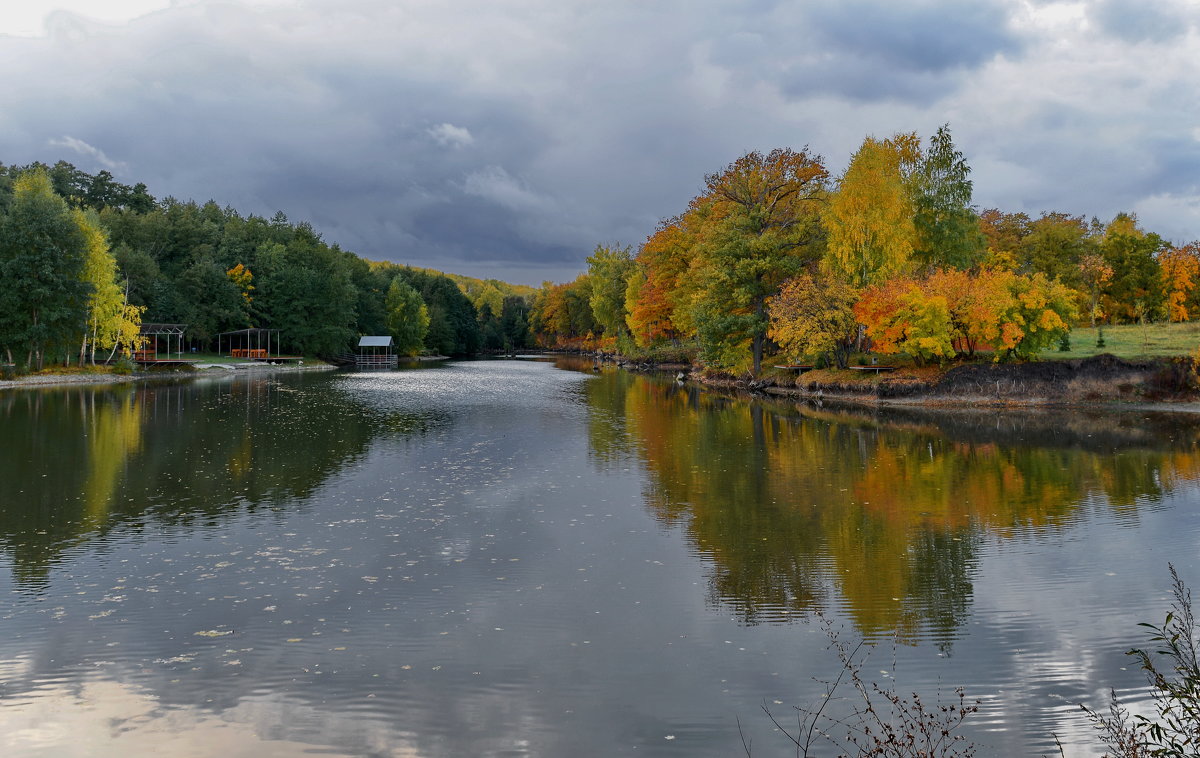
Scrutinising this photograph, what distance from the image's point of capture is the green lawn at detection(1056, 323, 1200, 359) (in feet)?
118

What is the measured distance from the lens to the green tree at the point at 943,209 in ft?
156

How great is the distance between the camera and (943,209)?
156 feet

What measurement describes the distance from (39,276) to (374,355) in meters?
53.0

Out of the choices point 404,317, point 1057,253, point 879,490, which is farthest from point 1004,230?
point 404,317

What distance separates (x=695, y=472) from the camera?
1978cm

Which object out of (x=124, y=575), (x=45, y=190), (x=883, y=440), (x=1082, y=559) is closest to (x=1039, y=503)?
(x=1082, y=559)

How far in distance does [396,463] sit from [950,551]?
46.6 feet

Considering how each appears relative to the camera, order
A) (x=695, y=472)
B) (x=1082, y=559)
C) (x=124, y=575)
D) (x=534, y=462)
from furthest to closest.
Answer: (x=534, y=462)
(x=695, y=472)
(x=1082, y=559)
(x=124, y=575)

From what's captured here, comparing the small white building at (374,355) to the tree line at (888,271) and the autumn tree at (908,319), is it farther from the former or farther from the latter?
the autumn tree at (908,319)

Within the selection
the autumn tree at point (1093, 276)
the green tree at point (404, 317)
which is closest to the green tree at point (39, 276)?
the green tree at point (404, 317)

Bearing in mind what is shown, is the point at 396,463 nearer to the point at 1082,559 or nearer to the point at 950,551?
the point at 950,551

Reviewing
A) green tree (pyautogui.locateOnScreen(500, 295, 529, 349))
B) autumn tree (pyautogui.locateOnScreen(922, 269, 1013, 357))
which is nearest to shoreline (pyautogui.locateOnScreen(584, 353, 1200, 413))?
autumn tree (pyautogui.locateOnScreen(922, 269, 1013, 357))

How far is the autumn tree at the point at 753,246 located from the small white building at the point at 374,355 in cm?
5540

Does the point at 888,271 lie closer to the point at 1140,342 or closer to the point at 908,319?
the point at 908,319
